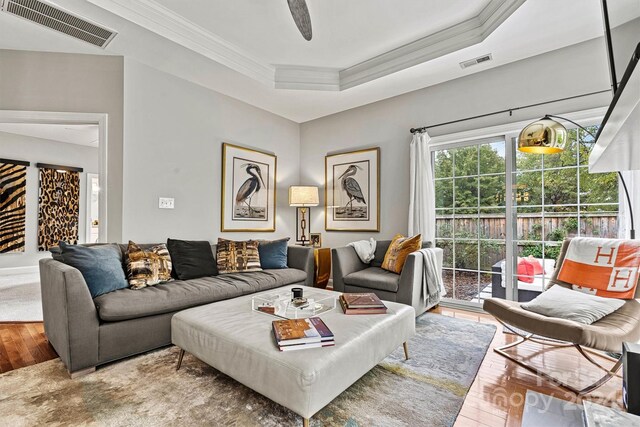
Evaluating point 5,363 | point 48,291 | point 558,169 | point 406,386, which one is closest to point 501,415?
point 406,386

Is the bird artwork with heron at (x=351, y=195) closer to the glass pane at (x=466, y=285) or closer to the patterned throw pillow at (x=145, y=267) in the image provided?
the glass pane at (x=466, y=285)

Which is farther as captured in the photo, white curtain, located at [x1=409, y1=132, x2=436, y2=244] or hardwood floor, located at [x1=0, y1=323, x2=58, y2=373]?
white curtain, located at [x1=409, y1=132, x2=436, y2=244]

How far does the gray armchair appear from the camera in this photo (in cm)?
295

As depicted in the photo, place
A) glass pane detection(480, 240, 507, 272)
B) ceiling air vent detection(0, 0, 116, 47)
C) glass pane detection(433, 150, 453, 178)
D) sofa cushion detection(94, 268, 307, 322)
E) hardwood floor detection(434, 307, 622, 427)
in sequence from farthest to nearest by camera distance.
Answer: glass pane detection(433, 150, 453, 178) → glass pane detection(480, 240, 507, 272) → ceiling air vent detection(0, 0, 116, 47) → sofa cushion detection(94, 268, 307, 322) → hardwood floor detection(434, 307, 622, 427)

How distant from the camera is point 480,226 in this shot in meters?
3.52

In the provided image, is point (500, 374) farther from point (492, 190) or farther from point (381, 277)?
point (492, 190)

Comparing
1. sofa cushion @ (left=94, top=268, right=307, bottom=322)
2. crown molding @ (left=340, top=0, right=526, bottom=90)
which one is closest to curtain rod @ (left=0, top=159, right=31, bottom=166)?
sofa cushion @ (left=94, top=268, right=307, bottom=322)

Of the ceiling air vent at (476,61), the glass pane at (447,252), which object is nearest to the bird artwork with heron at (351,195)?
the glass pane at (447,252)

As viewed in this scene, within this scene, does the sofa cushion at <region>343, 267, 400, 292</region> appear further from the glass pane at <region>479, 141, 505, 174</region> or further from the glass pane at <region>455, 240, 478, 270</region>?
the glass pane at <region>479, 141, 505, 174</region>

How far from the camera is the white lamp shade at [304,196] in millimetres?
4457

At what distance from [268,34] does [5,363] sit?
132 inches

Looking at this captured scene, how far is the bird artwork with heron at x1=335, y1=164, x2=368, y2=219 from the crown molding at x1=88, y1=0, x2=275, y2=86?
1.60 meters

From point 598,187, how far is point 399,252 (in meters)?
1.87

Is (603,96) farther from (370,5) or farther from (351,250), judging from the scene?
(351,250)
